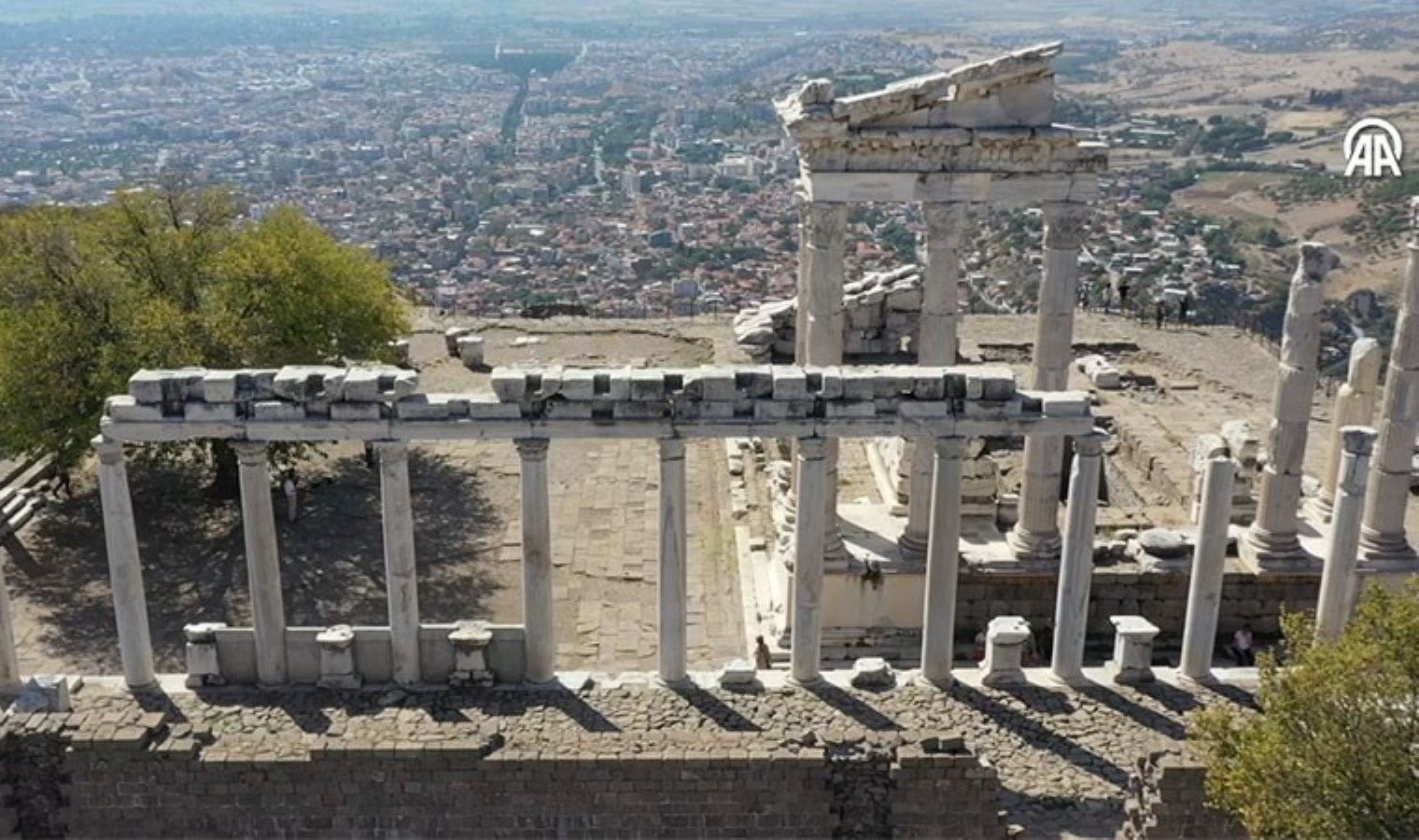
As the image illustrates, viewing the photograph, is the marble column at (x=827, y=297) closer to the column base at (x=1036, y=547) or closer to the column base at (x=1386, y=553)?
the column base at (x=1036, y=547)

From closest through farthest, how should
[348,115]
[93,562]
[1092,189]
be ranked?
[1092,189] → [93,562] → [348,115]

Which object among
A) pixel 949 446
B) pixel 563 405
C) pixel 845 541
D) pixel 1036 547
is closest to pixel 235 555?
pixel 563 405

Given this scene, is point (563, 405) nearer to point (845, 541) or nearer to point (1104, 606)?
point (845, 541)

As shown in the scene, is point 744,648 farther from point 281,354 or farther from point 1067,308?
point 281,354

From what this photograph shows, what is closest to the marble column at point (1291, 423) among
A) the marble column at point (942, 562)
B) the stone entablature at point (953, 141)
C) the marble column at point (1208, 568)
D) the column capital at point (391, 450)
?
the marble column at point (1208, 568)

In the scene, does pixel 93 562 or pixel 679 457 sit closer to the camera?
pixel 679 457

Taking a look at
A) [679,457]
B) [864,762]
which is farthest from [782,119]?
[864,762]

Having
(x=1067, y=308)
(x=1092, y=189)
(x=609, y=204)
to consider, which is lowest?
(x=609, y=204)
